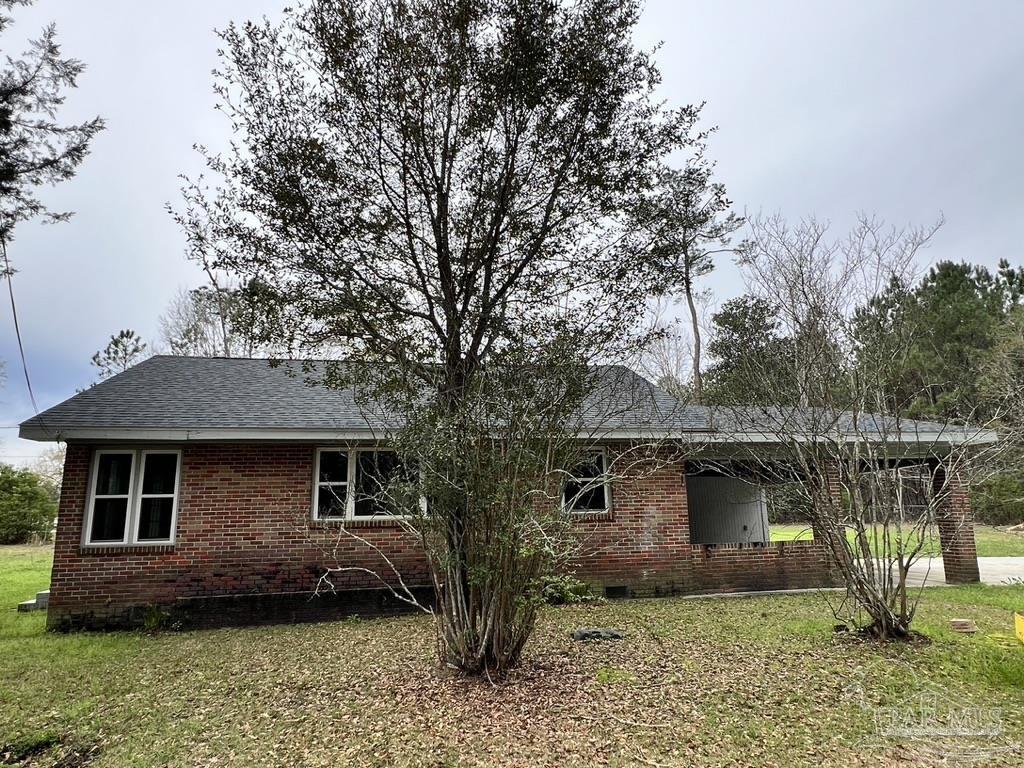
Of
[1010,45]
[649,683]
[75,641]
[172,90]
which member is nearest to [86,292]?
[172,90]

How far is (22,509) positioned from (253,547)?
20.0m

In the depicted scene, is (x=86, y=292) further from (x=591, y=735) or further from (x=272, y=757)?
(x=591, y=735)

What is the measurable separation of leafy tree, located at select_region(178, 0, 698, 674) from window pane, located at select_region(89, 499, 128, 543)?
13.0ft

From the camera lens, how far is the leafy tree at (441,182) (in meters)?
6.72

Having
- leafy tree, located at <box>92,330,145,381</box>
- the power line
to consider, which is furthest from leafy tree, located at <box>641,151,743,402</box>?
leafy tree, located at <box>92,330,145,381</box>

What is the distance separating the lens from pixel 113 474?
8797 millimetres

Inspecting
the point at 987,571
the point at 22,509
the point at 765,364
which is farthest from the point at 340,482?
the point at 22,509

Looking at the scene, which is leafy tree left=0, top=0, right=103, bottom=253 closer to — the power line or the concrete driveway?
the power line

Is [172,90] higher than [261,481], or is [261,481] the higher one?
[172,90]

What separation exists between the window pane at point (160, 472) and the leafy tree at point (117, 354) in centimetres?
2007

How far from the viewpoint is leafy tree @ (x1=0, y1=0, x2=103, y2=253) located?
8266 millimetres

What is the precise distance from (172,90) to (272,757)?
1030cm

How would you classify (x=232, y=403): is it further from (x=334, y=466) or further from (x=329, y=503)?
(x=329, y=503)

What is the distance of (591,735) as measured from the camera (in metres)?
4.21
